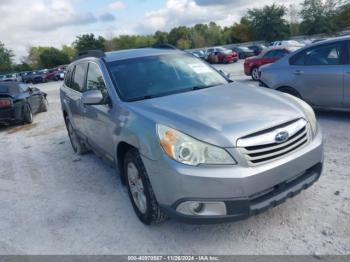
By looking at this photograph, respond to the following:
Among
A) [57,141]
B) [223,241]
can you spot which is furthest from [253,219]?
[57,141]

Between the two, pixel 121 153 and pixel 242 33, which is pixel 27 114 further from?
pixel 242 33

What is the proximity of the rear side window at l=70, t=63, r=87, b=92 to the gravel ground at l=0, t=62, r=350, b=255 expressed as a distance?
1.33m

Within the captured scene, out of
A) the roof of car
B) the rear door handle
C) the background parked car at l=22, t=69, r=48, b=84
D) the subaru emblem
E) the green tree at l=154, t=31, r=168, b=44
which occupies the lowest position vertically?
the background parked car at l=22, t=69, r=48, b=84

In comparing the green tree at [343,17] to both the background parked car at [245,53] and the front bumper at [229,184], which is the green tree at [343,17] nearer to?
the background parked car at [245,53]

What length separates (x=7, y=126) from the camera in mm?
11469

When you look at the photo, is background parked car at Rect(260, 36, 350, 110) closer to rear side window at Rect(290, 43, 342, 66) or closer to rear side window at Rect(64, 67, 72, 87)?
rear side window at Rect(290, 43, 342, 66)

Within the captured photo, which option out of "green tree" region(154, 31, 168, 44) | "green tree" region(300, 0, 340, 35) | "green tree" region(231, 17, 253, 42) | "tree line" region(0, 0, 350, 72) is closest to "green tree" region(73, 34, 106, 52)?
"tree line" region(0, 0, 350, 72)

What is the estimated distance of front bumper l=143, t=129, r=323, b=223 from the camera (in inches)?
109

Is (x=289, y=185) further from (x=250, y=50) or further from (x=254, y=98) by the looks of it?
(x=250, y=50)

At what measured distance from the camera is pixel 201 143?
2.85 meters

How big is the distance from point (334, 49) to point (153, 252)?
5.17 metres

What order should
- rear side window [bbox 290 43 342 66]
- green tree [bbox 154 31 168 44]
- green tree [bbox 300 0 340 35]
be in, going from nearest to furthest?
rear side window [bbox 290 43 342 66], green tree [bbox 300 0 340 35], green tree [bbox 154 31 168 44]

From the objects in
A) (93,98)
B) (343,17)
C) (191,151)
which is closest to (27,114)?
(93,98)

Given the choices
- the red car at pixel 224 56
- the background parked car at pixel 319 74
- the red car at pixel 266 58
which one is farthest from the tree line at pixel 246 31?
the background parked car at pixel 319 74
